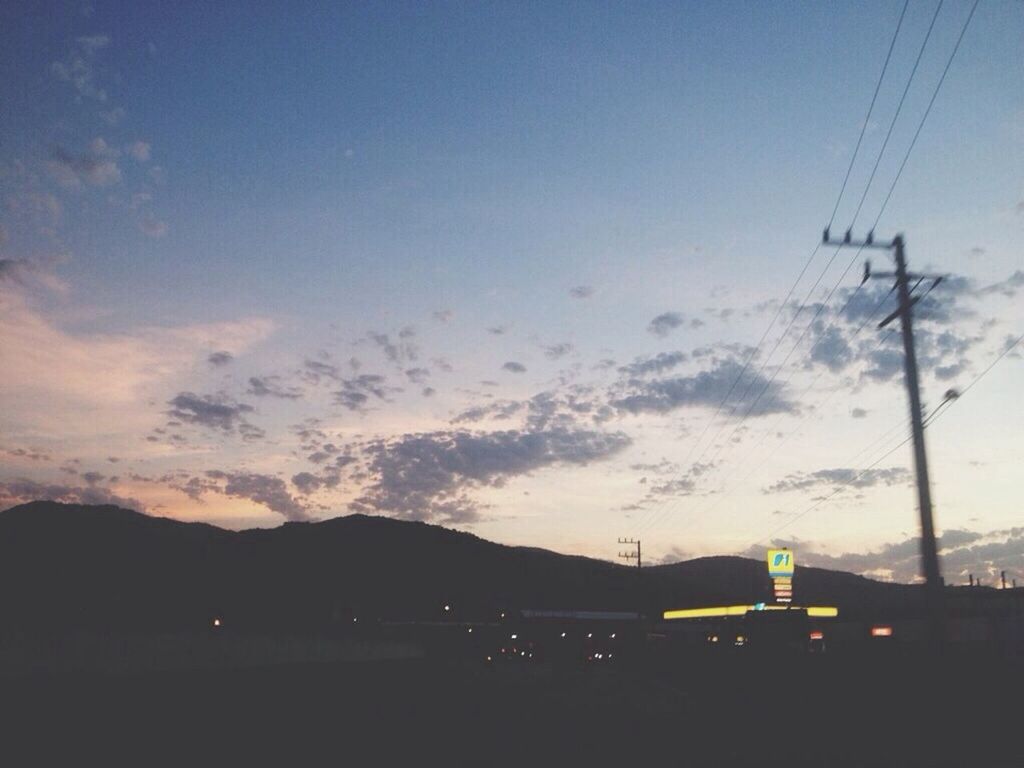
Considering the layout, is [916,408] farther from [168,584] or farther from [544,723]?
[168,584]

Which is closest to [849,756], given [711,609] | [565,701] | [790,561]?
[565,701]

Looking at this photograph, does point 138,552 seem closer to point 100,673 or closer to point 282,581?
point 282,581

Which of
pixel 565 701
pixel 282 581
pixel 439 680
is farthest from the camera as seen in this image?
pixel 282 581

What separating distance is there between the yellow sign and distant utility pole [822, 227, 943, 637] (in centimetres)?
7768

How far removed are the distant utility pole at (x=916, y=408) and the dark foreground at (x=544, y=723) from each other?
5.99 feet

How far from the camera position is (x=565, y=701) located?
34.6 m

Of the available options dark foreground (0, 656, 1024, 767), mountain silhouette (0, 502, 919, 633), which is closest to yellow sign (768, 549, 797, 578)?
mountain silhouette (0, 502, 919, 633)

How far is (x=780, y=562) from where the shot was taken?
101 metres

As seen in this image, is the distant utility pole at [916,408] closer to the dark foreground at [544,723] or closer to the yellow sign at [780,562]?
the dark foreground at [544,723]

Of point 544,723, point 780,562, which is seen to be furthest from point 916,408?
point 780,562

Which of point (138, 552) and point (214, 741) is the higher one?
point (138, 552)

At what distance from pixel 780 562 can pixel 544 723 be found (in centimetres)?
8173

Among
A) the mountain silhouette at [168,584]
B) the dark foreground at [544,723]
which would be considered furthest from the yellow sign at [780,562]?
the dark foreground at [544,723]

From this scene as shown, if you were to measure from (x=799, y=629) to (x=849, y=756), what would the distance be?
30294 millimetres
